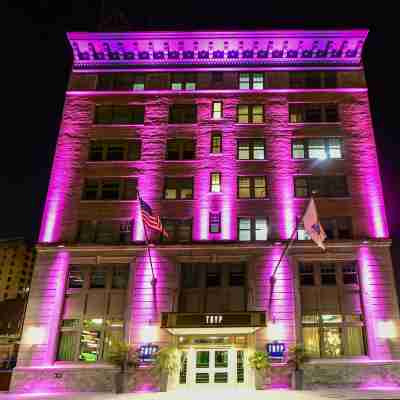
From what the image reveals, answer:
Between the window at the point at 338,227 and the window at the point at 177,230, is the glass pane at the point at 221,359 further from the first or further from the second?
the window at the point at 338,227

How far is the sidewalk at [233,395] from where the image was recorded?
67.8 ft

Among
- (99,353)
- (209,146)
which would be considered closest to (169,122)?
(209,146)

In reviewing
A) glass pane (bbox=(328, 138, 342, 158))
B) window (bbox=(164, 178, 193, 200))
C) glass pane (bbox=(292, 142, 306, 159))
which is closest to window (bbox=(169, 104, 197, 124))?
window (bbox=(164, 178, 193, 200))

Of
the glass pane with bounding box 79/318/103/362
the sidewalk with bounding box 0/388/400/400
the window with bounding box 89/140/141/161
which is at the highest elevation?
the window with bounding box 89/140/141/161

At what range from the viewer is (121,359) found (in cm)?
2445

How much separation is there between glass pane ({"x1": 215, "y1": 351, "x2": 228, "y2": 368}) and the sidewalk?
147 cm

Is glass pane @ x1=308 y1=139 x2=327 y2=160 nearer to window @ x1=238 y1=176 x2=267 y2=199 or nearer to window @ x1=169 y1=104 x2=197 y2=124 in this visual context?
window @ x1=238 y1=176 x2=267 y2=199

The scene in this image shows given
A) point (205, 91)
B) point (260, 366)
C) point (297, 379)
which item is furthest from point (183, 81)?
point (297, 379)

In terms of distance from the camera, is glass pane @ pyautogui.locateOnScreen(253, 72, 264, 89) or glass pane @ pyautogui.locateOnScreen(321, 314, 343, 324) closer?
glass pane @ pyautogui.locateOnScreen(321, 314, 343, 324)

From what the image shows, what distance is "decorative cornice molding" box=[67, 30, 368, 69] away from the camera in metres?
32.7

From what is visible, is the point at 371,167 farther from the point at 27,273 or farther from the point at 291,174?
the point at 27,273

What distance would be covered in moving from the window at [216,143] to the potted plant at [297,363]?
14.2 meters

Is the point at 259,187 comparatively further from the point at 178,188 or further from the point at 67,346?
the point at 67,346

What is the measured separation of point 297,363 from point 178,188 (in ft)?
44.2
